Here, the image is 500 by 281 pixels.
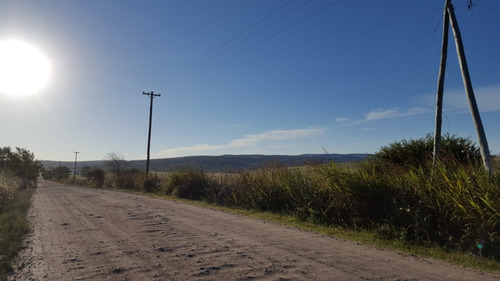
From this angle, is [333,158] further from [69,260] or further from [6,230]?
[6,230]

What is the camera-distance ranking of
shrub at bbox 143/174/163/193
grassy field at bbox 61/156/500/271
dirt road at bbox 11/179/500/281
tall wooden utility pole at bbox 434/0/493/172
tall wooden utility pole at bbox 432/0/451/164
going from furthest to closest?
shrub at bbox 143/174/163/193, tall wooden utility pole at bbox 432/0/451/164, tall wooden utility pole at bbox 434/0/493/172, grassy field at bbox 61/156/500/271, dirt road at bbox 11/179/500/281

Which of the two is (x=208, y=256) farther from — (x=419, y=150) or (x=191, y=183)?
(x=191, y=183)

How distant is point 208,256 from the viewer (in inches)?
262

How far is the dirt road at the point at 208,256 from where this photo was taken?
5.61 meters

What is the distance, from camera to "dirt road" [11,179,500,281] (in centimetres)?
561

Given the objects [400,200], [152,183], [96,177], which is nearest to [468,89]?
[400,200]

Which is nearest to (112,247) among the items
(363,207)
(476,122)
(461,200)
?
(363,207)

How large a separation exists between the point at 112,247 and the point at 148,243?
2.49 feet

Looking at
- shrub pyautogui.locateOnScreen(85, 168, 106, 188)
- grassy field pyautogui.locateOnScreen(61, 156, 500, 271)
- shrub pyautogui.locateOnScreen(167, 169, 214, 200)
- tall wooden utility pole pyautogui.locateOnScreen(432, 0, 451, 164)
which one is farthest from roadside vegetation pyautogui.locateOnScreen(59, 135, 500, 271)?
shrub pyautogui.locateOnScreen(85, 168, 106, 188)

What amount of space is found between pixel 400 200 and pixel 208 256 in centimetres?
557

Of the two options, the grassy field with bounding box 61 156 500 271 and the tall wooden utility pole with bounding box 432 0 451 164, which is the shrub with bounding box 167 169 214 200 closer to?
the grassy field with bounding box 61 156 500 271

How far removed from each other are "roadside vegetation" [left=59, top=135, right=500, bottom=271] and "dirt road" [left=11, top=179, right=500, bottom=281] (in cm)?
119

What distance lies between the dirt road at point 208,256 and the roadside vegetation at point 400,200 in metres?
1.19

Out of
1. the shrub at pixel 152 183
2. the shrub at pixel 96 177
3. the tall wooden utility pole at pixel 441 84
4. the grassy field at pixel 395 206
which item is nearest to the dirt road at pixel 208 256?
the grassy field at pixel 395 206
